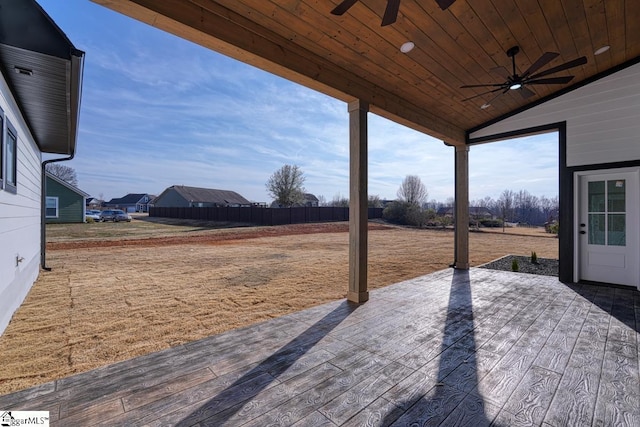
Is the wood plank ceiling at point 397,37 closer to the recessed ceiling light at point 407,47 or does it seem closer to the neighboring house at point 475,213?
the recessed ceiling light at point 407,47

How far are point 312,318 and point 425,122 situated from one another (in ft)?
12.2

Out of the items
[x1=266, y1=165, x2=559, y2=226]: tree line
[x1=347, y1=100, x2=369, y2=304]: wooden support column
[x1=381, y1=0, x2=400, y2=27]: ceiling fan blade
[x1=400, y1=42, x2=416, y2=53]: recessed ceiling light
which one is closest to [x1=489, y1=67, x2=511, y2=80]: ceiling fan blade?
[x1=400, y1=42, x2=416, y2=53]: recessed ceiling light

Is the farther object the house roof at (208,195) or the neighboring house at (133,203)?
the neighboring house at (133,203)

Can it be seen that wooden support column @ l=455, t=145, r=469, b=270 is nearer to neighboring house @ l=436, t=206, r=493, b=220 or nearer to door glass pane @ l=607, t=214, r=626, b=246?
door glass pane @ l=607, t=214, r=626, b=246

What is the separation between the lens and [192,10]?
7.29 ft

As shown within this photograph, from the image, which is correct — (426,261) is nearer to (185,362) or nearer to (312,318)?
(312,318)

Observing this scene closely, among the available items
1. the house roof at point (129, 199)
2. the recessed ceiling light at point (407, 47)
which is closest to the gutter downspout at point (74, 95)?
the recessed ceiling light at point (407, 47)

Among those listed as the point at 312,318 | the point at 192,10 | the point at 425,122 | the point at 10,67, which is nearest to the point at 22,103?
the point at 10,67

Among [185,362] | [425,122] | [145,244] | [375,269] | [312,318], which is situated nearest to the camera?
[185,362]

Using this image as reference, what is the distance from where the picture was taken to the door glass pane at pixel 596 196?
4750 millimetres

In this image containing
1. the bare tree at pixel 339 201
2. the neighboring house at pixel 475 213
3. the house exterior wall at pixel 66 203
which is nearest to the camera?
the house exterior wall at pixel 66 203

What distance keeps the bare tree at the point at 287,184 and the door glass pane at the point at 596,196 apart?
25.6 m

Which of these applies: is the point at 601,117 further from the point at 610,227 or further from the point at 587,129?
the point at 610,227

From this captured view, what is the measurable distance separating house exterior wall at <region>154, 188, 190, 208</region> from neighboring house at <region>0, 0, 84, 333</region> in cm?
3193
